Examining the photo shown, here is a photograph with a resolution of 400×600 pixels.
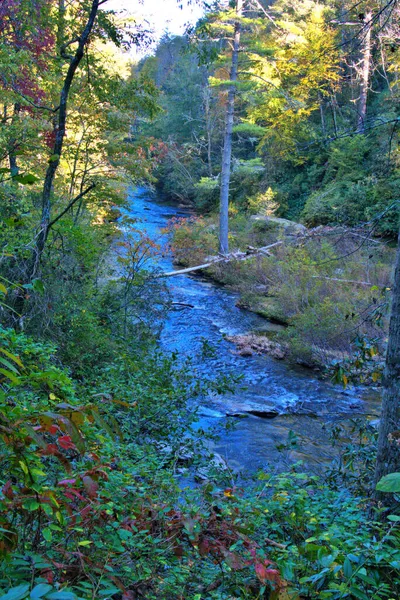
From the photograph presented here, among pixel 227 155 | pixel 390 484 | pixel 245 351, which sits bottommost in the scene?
pixel 245 351

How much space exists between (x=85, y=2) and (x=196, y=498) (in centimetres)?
618

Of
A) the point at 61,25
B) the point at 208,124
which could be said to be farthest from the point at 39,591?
the point at 208,124

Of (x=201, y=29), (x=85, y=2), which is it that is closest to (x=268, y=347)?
(x=201, y=29)

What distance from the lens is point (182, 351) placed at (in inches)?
364

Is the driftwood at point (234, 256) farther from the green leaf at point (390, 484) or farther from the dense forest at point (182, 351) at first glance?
the green leaf at point (390, 484)

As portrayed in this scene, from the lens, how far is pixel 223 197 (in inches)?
699

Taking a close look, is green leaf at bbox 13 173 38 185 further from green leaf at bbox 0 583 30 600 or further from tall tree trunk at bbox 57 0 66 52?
tall tree trunk at bbox 57 0 66 52

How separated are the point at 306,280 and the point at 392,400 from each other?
8911 mm

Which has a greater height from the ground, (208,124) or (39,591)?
(208,124)

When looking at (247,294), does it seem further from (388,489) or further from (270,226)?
(388,489)

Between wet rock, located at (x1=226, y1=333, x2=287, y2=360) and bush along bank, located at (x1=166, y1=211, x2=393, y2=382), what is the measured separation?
0.36 ft

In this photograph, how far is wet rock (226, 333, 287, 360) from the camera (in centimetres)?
995

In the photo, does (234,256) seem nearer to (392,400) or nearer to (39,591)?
(392,400)

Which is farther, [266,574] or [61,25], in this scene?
[61,25]
